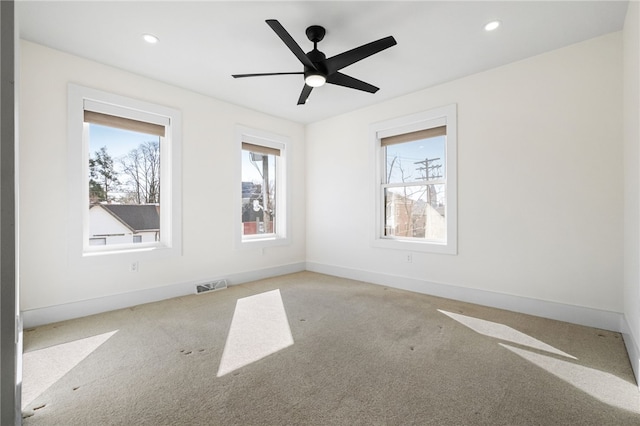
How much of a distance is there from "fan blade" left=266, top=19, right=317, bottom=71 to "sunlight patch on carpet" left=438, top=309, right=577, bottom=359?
2.75 metres

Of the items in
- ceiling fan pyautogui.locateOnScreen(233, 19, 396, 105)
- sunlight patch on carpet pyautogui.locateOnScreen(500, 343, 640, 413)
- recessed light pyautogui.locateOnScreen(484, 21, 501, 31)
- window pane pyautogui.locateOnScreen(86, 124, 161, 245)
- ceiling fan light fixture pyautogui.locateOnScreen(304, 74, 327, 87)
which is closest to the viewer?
sunlight patch on carpet pyautogui.locateOnScreen(500, 343, 640, 413)

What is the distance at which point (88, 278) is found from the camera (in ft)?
9.89

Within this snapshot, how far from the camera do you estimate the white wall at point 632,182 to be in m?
1.99

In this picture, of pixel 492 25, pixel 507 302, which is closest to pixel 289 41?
pixel 492 25

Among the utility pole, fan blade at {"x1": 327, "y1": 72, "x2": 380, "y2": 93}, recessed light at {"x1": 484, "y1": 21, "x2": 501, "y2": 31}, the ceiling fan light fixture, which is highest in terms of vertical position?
recessed light at {"x1": 484, "y1": 21, "x2": 501, "y2": 31}

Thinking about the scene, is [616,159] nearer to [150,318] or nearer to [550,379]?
[550,379]

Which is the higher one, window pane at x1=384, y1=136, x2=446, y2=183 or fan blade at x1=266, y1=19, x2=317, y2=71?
fan blade at x1=266, y1=19, x2=317, y2=71

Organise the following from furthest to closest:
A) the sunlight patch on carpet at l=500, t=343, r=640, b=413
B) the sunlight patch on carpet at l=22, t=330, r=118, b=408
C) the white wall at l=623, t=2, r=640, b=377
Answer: the white wall at l=623, t=2, r=640, b=377 → the sunlight patch on carpet at l=22, t=330, r=118, b=408 → the sunlight patch on carpet at l=500, t=343, r=640, b=413

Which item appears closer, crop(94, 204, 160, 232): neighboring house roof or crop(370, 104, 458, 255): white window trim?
crop(94, 204, 160, 232): neighboring house roof

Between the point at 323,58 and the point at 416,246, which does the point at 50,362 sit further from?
the point at 416,246

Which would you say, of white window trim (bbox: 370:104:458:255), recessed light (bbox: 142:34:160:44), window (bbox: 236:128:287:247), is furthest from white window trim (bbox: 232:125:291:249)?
recessed light (bbox: 142:34:160:44)

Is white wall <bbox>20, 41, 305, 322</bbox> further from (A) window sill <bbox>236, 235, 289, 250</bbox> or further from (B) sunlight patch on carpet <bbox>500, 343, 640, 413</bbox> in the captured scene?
(B) sunlight patch on carpet <bbox>500, 343, 640, 413</bbox>

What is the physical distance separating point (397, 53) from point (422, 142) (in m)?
1.39

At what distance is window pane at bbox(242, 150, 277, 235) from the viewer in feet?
15.0
